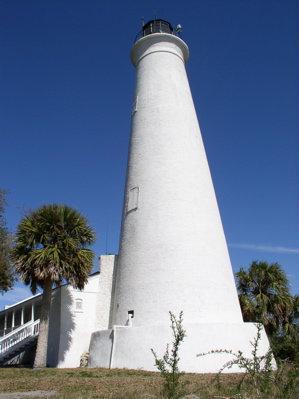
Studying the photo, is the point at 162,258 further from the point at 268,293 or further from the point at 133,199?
the point at 268,293

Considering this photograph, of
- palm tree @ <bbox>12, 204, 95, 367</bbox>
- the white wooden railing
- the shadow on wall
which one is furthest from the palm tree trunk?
the white wooden railing

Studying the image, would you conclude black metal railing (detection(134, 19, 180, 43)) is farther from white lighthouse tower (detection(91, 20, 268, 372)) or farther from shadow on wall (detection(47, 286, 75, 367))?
shadow on wall (detection(47, 286, 75, 367))

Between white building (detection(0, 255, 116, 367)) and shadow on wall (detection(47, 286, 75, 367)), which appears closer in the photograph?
shadow on wall (detection(47, 286, 75, 367))

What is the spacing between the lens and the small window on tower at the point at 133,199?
17891 mm

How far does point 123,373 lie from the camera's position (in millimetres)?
14008

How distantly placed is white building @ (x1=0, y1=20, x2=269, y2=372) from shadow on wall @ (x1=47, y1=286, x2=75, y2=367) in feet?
0.15

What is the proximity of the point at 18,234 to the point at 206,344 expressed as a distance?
A: 9.32 m

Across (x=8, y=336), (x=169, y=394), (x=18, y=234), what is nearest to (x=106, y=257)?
(x=18, y=234)

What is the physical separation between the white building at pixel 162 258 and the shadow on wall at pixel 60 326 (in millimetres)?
46

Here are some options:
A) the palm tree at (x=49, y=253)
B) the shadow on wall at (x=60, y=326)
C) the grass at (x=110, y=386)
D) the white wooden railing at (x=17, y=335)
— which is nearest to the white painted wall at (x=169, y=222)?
the palm tree at (x=49, y=253)

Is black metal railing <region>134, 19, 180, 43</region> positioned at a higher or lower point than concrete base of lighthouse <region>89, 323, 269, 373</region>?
higher

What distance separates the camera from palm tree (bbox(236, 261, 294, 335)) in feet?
70.0

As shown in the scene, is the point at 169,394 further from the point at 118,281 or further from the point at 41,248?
the point at 41,248

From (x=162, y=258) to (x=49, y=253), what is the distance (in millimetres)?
4920
